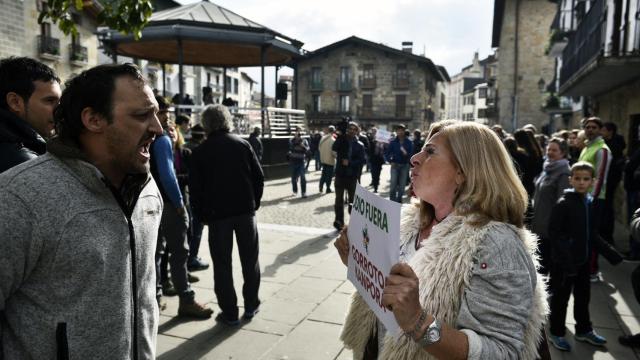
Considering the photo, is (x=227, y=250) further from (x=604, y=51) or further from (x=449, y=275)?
(x=604, y=51)

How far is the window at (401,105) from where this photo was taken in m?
44.3

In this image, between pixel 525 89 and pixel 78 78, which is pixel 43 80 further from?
pixel 525 89

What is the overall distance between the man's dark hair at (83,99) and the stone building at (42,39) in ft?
55.0

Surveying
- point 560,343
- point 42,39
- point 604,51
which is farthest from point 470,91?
point 560,343

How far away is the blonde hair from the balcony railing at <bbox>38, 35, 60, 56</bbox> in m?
26.2

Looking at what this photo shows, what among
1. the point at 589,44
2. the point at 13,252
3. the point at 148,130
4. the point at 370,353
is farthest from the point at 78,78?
the point at 589,44

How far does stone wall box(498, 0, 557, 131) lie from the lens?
102ft

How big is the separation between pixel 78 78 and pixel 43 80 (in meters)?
0.93

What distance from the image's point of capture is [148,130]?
164 centimetres

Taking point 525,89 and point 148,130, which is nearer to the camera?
point 148,130

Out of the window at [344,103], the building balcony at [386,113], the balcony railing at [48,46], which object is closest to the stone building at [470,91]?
the building balcony at [386,113]

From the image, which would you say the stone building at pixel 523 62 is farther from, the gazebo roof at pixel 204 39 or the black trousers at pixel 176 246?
the black trousers at pixel 176 246

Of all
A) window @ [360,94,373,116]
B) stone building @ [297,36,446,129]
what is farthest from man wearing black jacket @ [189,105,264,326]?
window @ [360,94,373,116]

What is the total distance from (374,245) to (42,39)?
87.2 feet
